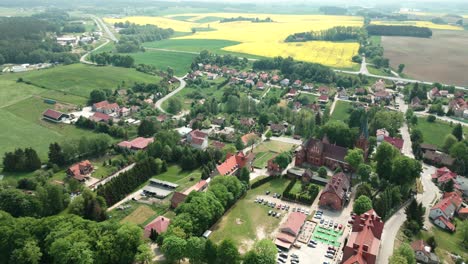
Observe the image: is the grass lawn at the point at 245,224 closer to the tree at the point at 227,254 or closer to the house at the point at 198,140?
the tree at the point at 227,254

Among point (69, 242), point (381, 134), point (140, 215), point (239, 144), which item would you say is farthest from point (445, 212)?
point (69, 242)

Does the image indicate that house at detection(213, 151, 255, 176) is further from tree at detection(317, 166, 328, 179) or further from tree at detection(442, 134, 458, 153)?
tree at detection(442, 134, 458, 153)

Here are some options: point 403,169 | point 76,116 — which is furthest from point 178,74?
point 403,169

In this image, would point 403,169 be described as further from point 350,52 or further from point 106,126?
point 350,52

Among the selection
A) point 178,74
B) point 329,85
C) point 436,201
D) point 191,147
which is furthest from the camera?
point 178,74

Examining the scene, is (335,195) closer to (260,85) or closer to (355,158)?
(355,158)

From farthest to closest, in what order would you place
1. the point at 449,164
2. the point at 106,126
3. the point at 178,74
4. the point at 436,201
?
the point at 178,74, the point at 106,126, the point at 449,164, the point at 436,201
